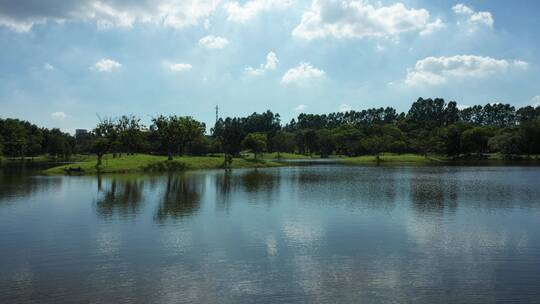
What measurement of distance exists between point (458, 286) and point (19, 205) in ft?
122

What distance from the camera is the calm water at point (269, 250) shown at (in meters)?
16.8

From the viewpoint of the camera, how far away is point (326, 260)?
2092 cm

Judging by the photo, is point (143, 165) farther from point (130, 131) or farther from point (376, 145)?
point (376, 145)

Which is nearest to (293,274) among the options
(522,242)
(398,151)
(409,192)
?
(522,242)

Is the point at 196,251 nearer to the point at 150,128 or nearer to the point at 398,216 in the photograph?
the point at 398,216

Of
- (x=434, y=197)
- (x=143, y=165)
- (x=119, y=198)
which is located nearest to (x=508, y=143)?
(x=143, y=165)

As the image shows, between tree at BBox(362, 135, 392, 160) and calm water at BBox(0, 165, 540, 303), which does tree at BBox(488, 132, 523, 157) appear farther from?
calm water at BBox(0, 165, 540, 303)

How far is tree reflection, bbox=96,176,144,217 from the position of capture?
3600 centimetres

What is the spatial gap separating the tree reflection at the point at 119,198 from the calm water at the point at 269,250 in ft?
0.85

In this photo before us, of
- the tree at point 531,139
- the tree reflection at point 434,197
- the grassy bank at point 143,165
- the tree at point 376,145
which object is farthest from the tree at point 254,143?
the tree at point 531,139

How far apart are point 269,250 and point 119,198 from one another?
86.4 feet

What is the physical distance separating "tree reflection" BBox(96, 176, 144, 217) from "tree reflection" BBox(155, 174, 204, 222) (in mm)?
2386

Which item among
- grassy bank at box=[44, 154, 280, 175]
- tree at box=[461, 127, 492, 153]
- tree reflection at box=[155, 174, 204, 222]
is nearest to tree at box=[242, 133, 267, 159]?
grassy bank at box=[44, 154, 280, 175]

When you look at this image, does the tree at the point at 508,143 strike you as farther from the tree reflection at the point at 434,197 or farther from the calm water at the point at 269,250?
the calm water at the point at 269,250
